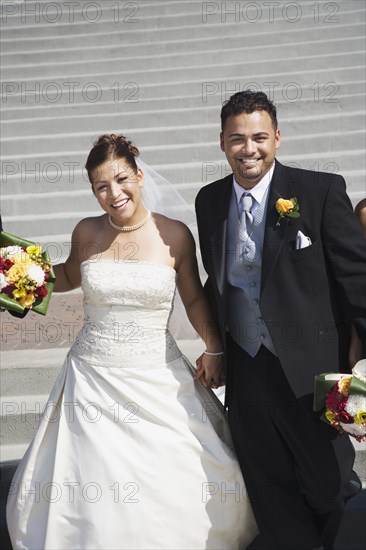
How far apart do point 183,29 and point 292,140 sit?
297 cm

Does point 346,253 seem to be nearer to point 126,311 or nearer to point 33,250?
point 126,311

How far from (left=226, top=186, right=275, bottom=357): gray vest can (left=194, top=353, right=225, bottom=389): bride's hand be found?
0.19 m

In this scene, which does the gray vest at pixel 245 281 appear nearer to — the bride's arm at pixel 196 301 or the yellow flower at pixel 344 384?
the bride's arm at pixel 196 301

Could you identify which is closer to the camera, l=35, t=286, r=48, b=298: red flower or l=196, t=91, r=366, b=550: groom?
l=196, t=91, r=366, b=550: groom

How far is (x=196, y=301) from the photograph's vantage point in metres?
3.20

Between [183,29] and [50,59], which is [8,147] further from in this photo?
[183,29]

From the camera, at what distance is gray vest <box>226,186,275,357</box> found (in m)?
2.87

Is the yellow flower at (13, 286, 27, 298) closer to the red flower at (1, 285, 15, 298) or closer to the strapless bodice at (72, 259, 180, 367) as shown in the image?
the red flower at (1, 285, 15, 298)

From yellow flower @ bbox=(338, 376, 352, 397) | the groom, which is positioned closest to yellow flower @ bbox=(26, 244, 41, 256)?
the groom

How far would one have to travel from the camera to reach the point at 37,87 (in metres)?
8.32

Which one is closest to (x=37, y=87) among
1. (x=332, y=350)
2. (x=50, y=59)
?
(x=50, y=59)

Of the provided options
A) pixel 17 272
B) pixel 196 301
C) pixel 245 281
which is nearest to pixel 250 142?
pixel 245 281

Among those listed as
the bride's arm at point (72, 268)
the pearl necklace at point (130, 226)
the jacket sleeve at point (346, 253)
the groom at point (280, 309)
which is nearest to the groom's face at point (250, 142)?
Result: the groom at point (280, 309)

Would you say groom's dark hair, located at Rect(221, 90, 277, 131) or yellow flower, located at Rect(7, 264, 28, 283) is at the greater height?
groom's dark hair, located at Rect(221, 90, 277, 131)
